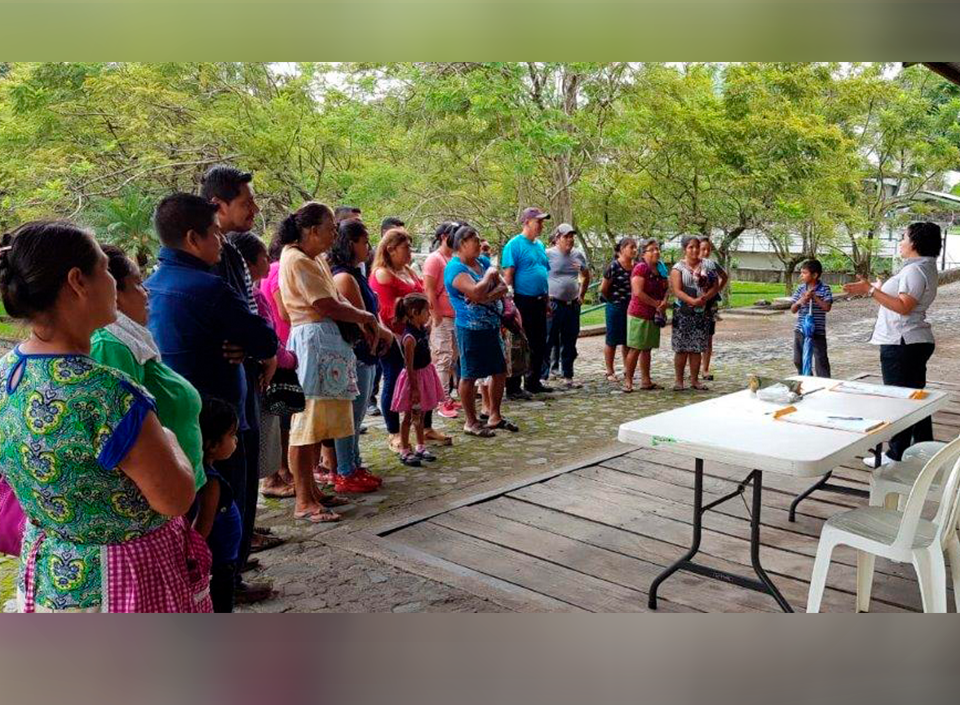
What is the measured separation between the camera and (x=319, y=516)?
3258 mm

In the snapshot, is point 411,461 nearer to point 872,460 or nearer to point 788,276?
point 872,460

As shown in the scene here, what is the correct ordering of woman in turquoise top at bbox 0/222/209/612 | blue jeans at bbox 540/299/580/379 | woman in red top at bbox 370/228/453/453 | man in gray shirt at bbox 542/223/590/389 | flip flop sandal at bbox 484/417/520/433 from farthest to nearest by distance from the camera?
blue jeans at bbox 540/299/580/379 < man in gray shirt at bbox 542/223/590/389 < flip flop sandal at bbox 484/417/520/433 < woman in red top at bbox 370/228/453/453 < woman in turquoise top at bbox 0/222/209/612

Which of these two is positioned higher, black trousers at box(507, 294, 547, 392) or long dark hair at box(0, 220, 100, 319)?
long dark hair at box(0, 220, 100, 319)

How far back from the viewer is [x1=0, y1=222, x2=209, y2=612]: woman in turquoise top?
1477 millimetres

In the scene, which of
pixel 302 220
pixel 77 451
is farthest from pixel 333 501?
pixel 77 451

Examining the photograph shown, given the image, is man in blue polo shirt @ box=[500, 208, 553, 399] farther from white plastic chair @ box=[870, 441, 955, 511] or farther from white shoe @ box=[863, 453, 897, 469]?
white plastic chair @ box=[870, 441, 955, 511]

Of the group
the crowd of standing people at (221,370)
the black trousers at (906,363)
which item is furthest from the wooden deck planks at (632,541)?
the crowd of standing people at (221,370)

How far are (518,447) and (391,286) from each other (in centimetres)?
104

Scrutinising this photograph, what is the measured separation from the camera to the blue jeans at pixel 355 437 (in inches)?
141

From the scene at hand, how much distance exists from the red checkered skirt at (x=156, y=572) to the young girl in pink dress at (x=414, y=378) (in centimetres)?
221

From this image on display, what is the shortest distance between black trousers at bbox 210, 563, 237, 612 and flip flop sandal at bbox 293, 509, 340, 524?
37.6 inches

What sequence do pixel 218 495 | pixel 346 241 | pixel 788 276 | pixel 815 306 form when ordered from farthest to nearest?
pixel 788 276 → pixel 815 306 → pixel 346 241 → pixel 218 495

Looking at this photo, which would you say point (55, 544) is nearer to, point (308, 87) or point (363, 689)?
point (363, 689)

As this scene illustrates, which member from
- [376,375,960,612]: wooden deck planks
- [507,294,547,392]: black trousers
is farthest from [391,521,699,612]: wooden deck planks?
[507,294,547,392]: black trousers
